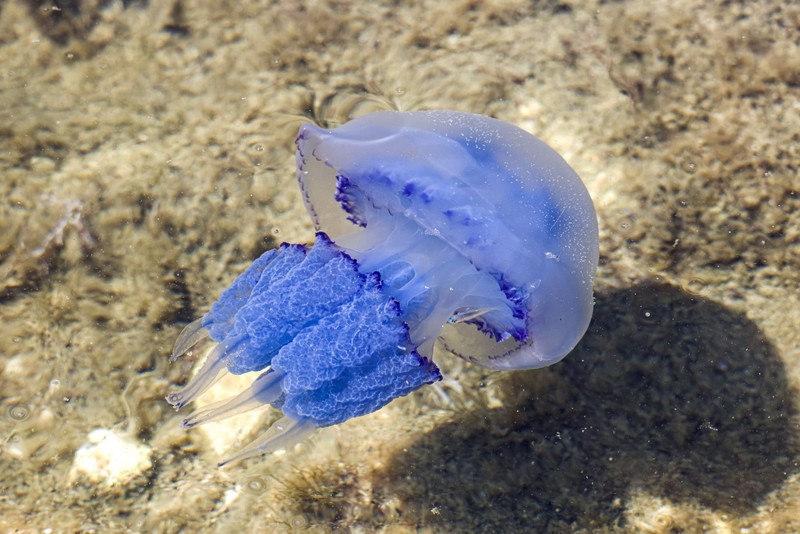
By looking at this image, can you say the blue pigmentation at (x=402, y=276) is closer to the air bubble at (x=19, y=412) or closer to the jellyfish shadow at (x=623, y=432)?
the jellyfish shadow at (x=623, y=432)

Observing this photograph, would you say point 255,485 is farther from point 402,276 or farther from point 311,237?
point 402,276

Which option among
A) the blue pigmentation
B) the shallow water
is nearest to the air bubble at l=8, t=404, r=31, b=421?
the shallow water

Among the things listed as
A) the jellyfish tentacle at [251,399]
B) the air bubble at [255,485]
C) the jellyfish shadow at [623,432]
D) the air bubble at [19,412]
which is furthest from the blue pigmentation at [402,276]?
the air bubble at [19,412]

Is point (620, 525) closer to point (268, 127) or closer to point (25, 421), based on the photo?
point (268, 127)

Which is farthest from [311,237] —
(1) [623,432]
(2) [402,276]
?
(1) [623,432]

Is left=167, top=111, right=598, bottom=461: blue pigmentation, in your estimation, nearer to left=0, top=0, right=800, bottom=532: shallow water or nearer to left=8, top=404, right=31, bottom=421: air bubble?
left=0, top=0, right=800, bottom=532: shallow water
